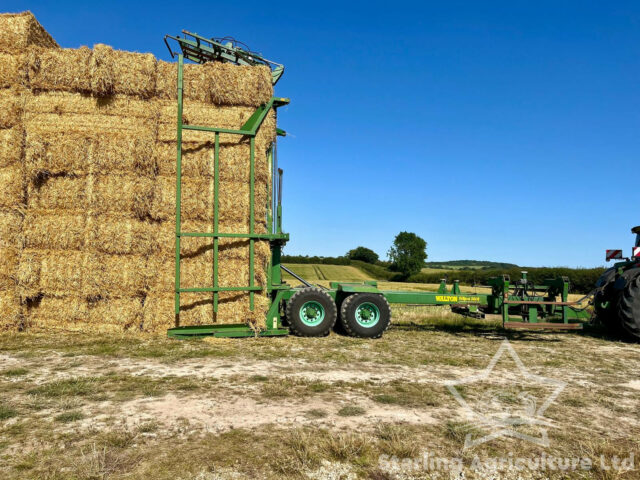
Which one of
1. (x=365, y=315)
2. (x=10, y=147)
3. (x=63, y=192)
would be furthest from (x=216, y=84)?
(x=365, y=315)

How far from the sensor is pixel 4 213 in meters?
8.74

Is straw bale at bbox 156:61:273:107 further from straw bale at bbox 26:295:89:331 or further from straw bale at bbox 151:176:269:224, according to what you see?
straw bale at bbox 26:295:89:331

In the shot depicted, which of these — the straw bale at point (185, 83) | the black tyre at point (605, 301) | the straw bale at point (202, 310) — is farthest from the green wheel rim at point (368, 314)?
the straw bale at point (185, 83)

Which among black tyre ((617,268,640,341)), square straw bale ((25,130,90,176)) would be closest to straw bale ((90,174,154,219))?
square straw bale ((25,130,90,176))

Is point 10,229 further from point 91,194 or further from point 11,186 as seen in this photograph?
point 91,194

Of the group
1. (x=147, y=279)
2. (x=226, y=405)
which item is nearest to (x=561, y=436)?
(x=226, y=405)

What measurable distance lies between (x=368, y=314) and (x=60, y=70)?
8715mm

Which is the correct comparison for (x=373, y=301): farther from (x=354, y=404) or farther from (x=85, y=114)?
(x=85, y=114)

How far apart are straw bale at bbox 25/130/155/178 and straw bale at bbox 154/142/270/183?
27cm

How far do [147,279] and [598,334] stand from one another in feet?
36.8

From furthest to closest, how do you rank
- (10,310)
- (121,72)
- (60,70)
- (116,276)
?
(121,72)
(60,70)
(116,276)
(10,310)

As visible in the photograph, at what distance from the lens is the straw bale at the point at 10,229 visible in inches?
342

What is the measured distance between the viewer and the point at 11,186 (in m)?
8.74

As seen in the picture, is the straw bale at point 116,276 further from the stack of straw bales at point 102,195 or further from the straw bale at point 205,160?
the straw bale at point 205,160
